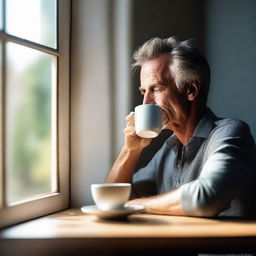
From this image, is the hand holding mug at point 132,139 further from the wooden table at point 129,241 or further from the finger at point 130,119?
the wooden table at point 129,241

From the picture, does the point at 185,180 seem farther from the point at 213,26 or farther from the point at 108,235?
the point at 213,26

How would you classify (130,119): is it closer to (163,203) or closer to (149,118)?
(149,118)

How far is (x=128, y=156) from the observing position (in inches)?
55.3

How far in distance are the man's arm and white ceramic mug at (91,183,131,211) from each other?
0.19 metres

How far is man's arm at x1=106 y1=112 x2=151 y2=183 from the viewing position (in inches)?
54.8

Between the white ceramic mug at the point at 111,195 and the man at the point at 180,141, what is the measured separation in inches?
4.7

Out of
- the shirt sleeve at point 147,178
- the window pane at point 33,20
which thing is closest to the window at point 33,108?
the window pane at point 33,20

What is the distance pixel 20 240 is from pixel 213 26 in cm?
87

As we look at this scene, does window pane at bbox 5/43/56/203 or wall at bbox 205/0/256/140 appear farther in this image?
wall at bbox 205/0/256/140

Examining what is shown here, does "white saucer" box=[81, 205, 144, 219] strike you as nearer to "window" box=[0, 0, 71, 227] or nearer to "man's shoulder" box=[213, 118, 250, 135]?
"window" box=[0, 0, 71, 227]

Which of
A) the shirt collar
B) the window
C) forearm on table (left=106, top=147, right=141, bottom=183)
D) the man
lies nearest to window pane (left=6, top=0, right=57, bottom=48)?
the window

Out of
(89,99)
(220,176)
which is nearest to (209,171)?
(220,176)

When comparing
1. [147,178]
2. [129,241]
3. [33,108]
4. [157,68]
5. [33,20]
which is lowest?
[129,241]

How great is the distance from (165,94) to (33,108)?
0.41 meters
